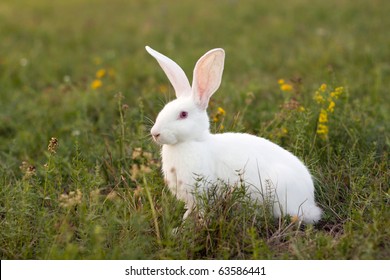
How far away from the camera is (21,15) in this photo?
37.3ft

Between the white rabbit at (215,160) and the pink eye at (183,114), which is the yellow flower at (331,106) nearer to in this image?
the white rabbit at (215,160)

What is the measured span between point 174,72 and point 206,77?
0.67 feet

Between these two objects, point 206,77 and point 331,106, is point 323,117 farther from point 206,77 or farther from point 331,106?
point 206,77

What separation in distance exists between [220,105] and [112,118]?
1.15 meters

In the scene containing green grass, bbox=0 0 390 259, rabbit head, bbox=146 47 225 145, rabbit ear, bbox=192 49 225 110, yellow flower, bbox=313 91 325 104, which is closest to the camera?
green grass, bbox=0 0 390 259

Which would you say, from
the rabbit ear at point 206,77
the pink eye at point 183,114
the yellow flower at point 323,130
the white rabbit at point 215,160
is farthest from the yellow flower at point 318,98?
the pink eye at point 183,114

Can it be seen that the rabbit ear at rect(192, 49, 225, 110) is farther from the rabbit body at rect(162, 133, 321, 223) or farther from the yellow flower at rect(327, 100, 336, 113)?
the yellow flower at rect(327, 100, 336, 113)

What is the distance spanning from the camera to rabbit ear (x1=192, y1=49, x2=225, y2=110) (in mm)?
3699

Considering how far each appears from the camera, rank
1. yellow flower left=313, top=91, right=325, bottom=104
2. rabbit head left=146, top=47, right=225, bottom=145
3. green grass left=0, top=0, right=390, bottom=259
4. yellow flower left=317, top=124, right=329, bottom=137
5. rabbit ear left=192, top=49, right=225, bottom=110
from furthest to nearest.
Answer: yellow flower left=313, top=91, right=325, bottom=104
yellow flower left=317, top=124, right=329, bottom=137
rabbit ear left=192, top=49, right=225, bottom=110
rabbit head left=146, top=47, right=225, bottom=145
green grass left=0, top=0, right=390, bottom=259

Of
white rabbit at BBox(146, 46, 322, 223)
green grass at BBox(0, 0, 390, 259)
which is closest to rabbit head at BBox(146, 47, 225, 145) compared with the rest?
white rabbit at BBox(146, 46, 322, 223)

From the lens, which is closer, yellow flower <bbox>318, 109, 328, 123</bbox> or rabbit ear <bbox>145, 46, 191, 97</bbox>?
rabbit ear <bbox>145, 46, 191, 97</bbox>

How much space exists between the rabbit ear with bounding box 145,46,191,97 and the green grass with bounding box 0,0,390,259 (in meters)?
0.51
